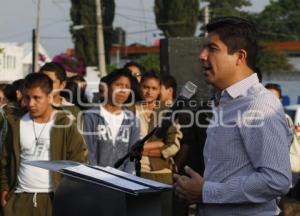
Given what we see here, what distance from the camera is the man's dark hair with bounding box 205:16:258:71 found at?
10.2ft

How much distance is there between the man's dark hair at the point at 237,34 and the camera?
311 centimetres

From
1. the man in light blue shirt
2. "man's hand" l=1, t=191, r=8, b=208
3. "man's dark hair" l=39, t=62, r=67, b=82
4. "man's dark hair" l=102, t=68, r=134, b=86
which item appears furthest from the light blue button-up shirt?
"man's dark hair" l=39, t=62, r=67, b=82

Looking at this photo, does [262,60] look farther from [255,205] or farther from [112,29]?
[255,205]

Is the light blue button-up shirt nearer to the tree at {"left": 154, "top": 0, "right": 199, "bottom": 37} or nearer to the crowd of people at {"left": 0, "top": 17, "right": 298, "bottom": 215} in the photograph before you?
the crowd of people at {"left": 0, "top": 17, "right": 298, "bottom": 215}

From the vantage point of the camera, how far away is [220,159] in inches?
122

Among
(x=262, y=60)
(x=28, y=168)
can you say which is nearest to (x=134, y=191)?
(x=28, y=168)

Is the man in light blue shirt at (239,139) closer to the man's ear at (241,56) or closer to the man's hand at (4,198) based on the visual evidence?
the man's ear at (241,56)

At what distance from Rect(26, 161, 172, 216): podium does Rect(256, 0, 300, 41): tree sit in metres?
67.7

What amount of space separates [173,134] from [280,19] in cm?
6792

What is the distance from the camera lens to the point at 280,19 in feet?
238

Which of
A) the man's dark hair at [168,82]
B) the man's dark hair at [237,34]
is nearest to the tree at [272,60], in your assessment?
the man's dark hair at [168,82]

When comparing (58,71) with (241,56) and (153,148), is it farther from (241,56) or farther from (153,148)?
(241,56)

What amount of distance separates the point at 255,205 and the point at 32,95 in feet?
8.74

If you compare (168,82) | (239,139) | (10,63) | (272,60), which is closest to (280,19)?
(272,60)
